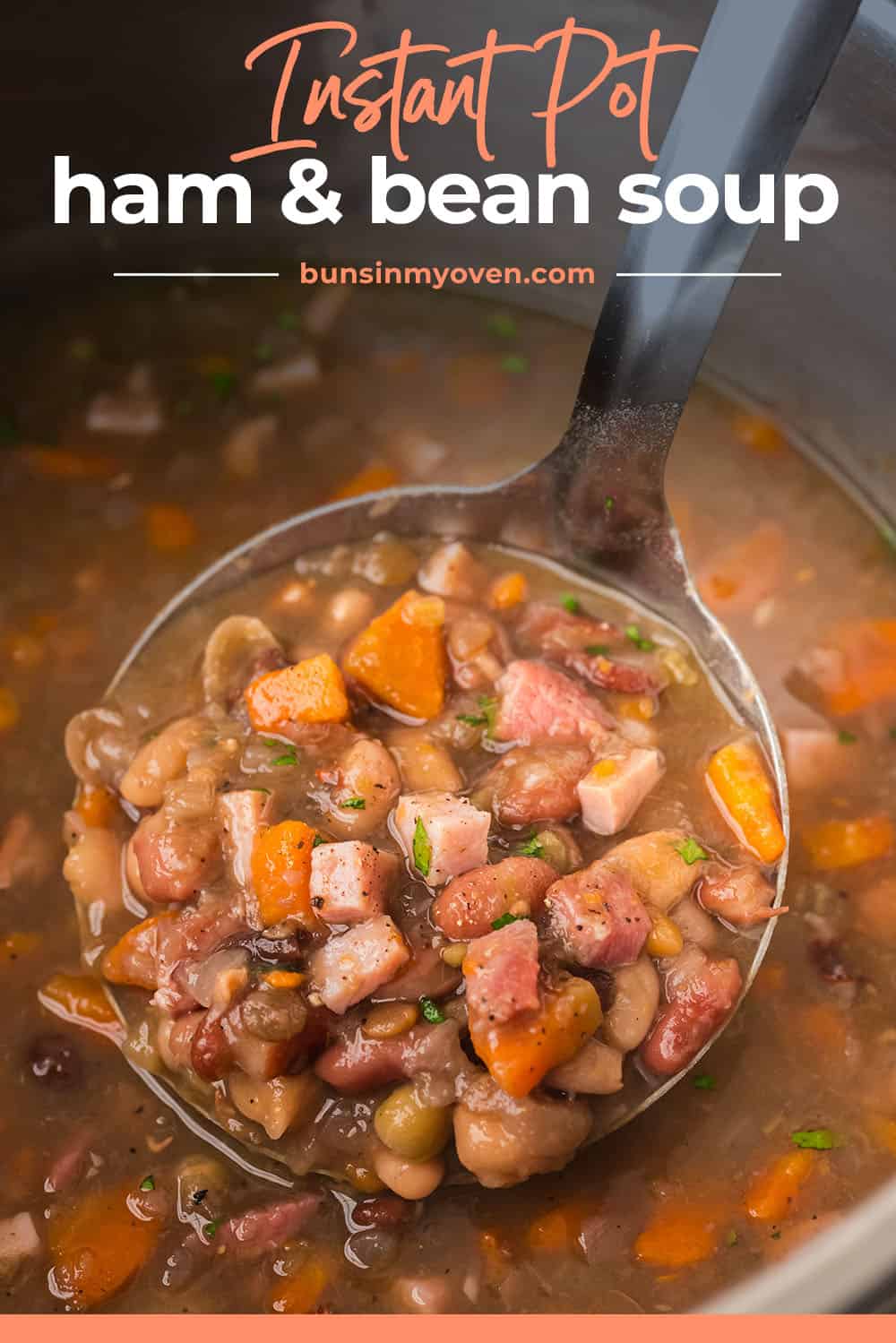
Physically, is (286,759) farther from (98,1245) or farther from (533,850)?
(98,1245)

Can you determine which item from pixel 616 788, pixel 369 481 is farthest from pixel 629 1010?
pixel 369 481

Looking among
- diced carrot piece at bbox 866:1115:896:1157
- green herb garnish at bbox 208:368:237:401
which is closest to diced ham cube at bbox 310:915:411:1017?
diced carrot piece at bbox 866:1115:896:1157

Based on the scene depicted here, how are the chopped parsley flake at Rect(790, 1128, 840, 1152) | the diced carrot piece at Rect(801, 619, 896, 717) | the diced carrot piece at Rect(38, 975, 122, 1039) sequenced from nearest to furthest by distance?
the chopped parsley flake at Rect(790, 1128, 840, 1152) < the diced carrot piece at Rect(38, 975, 122, 1039) < the diced carrot piece at Rect(801, 619, 896, 717)

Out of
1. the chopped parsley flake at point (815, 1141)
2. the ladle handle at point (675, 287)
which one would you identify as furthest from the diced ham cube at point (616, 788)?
the chopped parsley flake at point (815, 1141)

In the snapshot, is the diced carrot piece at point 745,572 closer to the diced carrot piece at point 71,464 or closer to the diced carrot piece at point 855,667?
the diced carrot piece at point 855,667

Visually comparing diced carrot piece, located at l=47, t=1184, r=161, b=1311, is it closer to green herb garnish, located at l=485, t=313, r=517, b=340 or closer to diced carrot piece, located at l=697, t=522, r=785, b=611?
diced carrot piece, located at l=697, t=522, r=785, b=611
